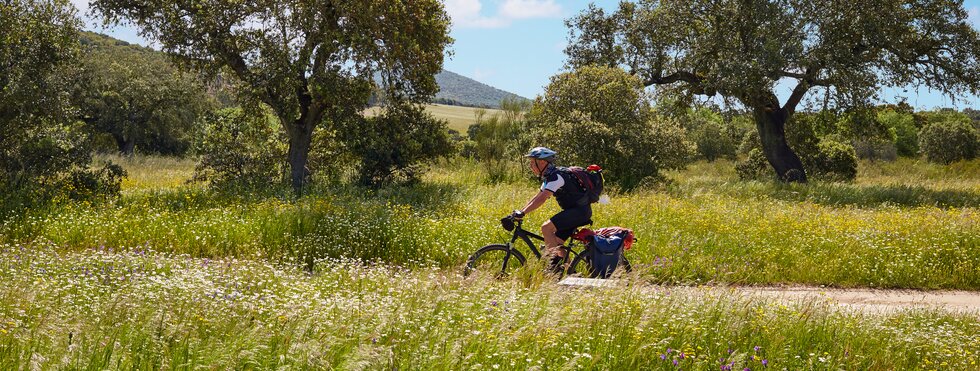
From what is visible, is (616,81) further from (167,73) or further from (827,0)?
(167,73)

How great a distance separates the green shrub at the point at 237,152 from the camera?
753 inches

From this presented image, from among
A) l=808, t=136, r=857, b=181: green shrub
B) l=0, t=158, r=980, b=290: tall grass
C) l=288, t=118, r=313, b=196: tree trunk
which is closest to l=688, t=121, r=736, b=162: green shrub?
l=808, t=136, r=857, b=181: green shrub

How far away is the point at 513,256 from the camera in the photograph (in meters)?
8.59

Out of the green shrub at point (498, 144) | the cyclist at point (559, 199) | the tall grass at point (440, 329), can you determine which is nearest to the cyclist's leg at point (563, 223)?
the cyclist at point (559, 199)

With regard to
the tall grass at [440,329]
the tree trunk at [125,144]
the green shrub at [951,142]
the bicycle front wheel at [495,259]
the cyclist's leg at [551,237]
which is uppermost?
the green shrub at [951,142]

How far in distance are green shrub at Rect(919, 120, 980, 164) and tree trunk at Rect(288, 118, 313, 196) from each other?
4635cm

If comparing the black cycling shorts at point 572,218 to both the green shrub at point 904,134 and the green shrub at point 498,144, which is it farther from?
the green shrub at point 904,134

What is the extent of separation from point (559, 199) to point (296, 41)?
12304 mm

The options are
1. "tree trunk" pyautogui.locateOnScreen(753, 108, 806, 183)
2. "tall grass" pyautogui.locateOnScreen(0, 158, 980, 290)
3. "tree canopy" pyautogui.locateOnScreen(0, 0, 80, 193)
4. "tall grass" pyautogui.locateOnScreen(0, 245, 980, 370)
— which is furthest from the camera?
"tree trunk" pyautogui.locateOnScreen(753, 108, 806, 183)

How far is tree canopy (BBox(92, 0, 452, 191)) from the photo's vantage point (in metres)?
17.6

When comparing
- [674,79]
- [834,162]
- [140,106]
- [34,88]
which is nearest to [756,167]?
[834,162]

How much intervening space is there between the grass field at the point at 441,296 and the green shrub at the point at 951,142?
44.1 m

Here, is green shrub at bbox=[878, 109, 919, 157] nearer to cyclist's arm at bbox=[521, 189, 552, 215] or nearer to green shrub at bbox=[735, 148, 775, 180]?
green shrub at bbox=[735, 148, 775, 180]

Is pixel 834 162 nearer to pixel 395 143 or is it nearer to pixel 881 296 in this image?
pixel 395 143
